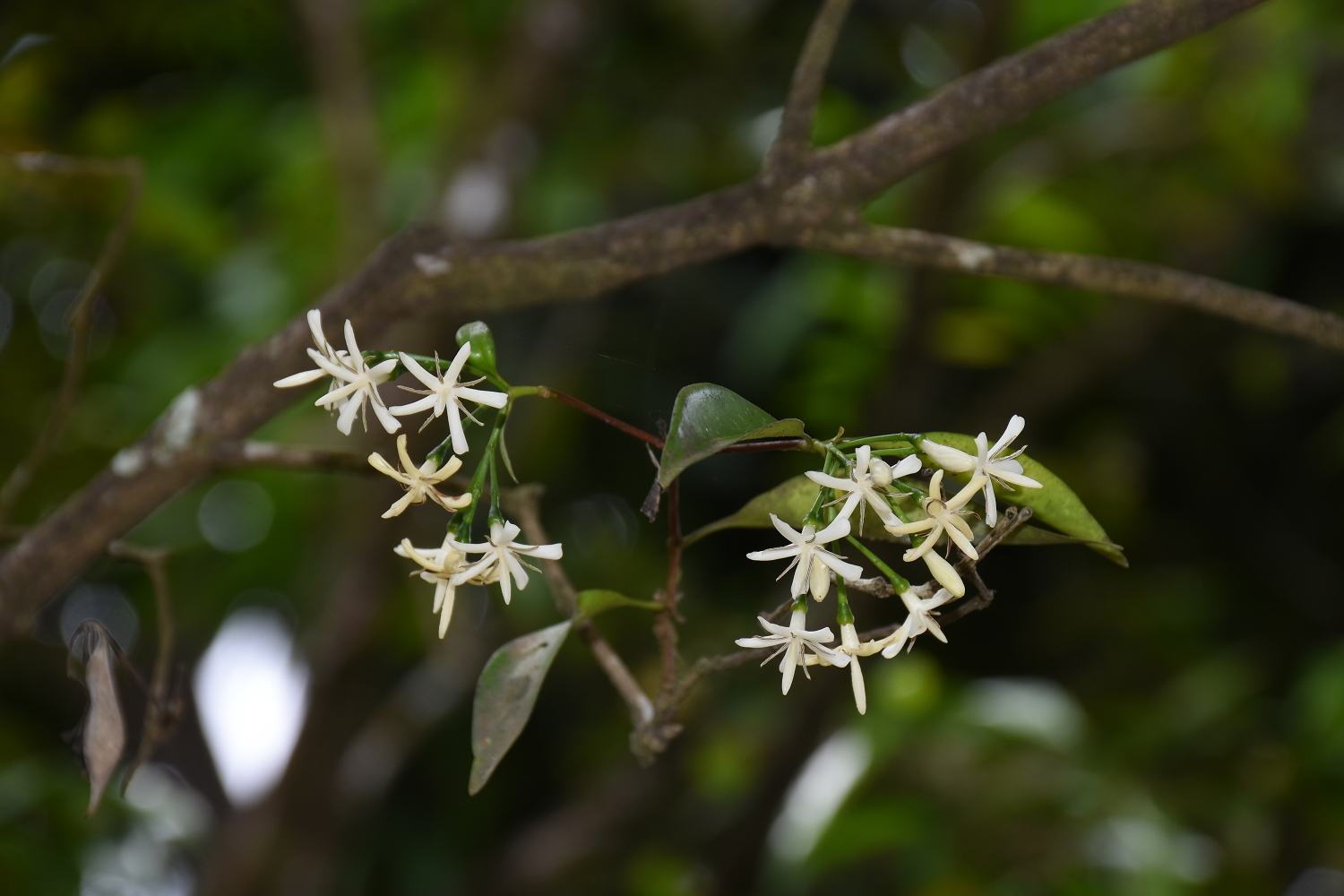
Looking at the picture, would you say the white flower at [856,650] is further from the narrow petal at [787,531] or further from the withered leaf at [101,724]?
the withered leaf at [101,724]

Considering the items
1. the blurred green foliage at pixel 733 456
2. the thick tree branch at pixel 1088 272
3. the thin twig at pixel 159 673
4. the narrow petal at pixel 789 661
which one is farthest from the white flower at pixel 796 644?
the blurred green foliage at pixel 733 456

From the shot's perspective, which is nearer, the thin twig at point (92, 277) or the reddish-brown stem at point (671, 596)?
the reddish-brown stem at point (671, 596)

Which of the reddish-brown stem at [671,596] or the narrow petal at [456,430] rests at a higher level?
the narrow petal at [456,430]

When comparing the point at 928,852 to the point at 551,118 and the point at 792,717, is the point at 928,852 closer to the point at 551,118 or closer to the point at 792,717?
the point at 792,717

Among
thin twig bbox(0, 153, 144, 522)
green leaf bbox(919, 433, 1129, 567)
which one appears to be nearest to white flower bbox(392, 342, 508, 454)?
green leaf bbox(919, 433, 1129, 567)

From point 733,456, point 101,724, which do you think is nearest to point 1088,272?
point 101,724

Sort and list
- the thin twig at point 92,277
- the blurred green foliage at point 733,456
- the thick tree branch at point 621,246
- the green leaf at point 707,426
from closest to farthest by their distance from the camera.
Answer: the green leaf at point 707,426, the thick tree branch at point 621,246, the thin twig at point 92,277, the blurred green foliage at point 733,456

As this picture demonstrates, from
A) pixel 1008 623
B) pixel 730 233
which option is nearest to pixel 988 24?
pixel 730 233
